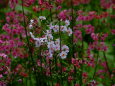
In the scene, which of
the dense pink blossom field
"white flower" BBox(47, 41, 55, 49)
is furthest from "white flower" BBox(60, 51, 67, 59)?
"white flower" BBox(47, 41, 55, 49)

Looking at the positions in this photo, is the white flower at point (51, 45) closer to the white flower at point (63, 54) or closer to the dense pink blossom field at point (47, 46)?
the dense pink blossom field at point (47, 46)

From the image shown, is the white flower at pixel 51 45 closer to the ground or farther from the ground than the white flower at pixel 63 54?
farther from the ground

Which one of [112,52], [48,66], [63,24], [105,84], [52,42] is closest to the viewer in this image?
[52,42]

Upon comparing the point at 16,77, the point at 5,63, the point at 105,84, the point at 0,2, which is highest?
the point at 0,2

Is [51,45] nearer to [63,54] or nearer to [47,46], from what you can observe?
[47,46]

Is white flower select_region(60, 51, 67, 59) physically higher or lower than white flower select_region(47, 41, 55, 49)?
lower

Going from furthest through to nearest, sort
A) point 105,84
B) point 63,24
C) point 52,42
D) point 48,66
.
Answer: point 105,84, point 48,66, point 63,24, point 52,42

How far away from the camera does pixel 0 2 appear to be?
760 cm

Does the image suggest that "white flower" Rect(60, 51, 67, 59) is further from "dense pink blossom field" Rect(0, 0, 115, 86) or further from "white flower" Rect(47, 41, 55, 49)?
"white flower" Rect(47, 41, 55, 49)

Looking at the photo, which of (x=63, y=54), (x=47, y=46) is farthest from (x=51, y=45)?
(x=63, y=54)

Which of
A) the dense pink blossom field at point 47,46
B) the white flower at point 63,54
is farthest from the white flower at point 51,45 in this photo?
the white flower at point 63,54

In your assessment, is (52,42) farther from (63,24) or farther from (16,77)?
(16,77)

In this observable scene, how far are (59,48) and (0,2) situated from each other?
4992 millimetres

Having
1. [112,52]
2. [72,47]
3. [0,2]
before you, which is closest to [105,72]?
[112,52]
